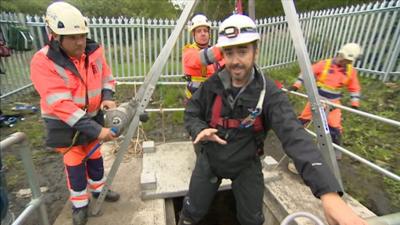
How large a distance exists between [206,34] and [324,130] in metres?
1.74

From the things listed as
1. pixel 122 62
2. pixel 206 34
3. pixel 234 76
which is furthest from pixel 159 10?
pixel 234 76

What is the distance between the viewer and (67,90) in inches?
84.7

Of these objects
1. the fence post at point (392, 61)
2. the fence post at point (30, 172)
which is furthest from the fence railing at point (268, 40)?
the fence post at point (30, 172)

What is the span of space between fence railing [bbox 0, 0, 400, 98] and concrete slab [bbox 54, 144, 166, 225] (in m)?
4.83

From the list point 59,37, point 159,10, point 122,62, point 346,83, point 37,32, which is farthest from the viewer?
point 159,10

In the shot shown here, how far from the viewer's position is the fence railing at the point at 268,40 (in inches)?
254

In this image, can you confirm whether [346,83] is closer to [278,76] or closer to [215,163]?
[215,163]

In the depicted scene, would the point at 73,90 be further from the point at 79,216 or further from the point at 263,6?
the point at 263,6

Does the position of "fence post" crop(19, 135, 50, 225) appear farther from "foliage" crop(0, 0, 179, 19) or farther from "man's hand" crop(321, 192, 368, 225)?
"foliage" crop(0, 0, 179, 19)

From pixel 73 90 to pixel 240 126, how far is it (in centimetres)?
139

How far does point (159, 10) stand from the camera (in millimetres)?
17469

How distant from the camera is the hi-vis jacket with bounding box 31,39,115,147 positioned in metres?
2.11

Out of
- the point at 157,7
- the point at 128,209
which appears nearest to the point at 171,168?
the point at 128,209

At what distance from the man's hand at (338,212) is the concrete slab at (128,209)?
1789mm
